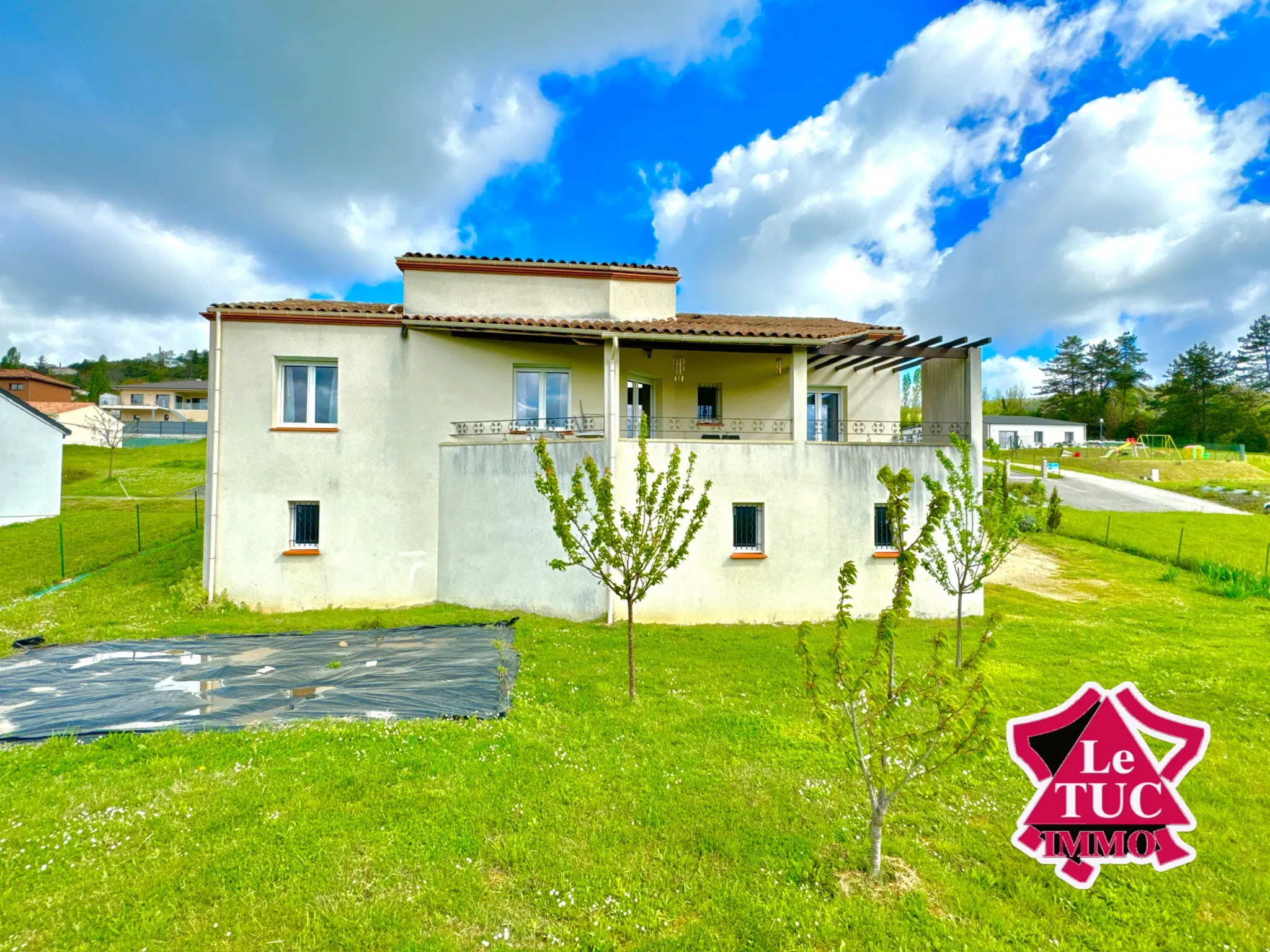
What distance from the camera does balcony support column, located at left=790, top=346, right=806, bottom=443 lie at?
12.6m

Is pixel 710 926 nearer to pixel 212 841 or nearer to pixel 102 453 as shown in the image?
pixel 212 841

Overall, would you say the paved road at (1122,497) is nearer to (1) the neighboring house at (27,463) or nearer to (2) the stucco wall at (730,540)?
(2) the stucco wall at (730,540)

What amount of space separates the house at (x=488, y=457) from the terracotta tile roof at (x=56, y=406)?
192 feet

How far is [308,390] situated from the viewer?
44.0 ft

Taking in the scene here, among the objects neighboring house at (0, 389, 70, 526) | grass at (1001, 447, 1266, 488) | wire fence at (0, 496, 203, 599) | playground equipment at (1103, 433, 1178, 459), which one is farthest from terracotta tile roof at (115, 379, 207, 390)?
playground equipment at (1103, 433, 1178, 459)

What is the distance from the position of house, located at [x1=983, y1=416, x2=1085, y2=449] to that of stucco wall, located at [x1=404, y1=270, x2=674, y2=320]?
61402 millimetres

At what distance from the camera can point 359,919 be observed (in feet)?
11.9

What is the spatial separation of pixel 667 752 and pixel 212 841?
13.7 ft

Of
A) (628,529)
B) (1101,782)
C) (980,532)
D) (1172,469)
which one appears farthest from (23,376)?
(1172,469)

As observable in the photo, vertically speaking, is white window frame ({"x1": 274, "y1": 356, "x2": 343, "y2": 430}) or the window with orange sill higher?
white window frame ({"x1": 274, "y1": 356, "x2": 343, "y2": 430})

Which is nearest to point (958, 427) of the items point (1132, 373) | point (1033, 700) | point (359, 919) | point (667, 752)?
point (1033, 700)

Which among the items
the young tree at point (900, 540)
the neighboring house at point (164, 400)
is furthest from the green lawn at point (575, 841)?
the neighboring house at point (164, 400)

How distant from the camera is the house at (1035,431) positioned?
201ft

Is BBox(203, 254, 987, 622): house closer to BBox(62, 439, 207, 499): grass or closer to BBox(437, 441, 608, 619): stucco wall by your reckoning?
BBox(437, 441, 608, 619): stucco wall
